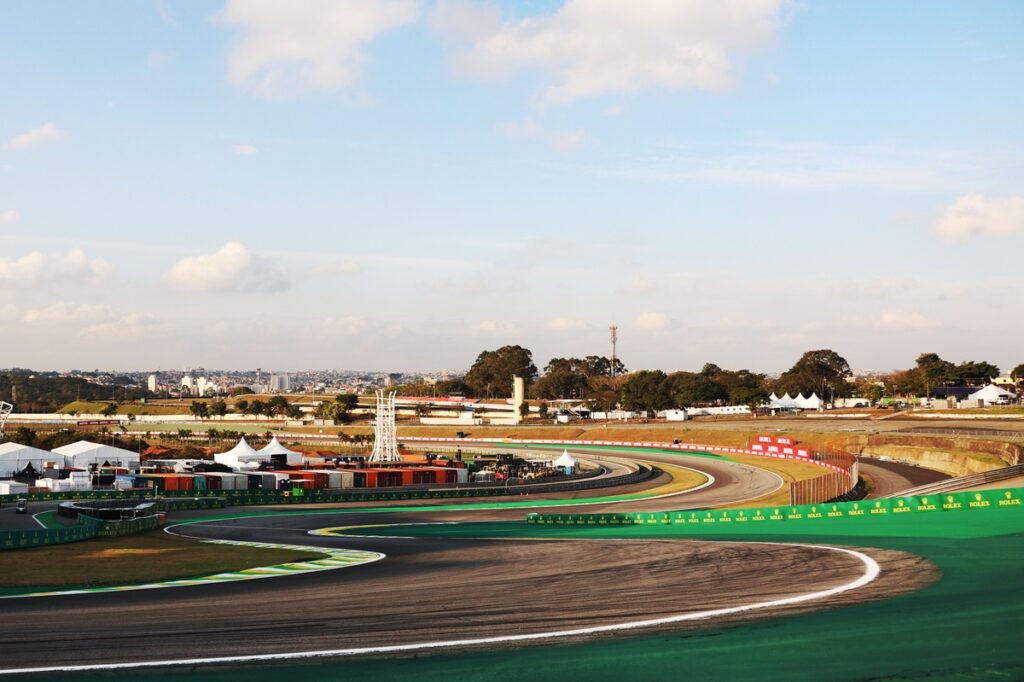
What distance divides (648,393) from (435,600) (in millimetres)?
166975

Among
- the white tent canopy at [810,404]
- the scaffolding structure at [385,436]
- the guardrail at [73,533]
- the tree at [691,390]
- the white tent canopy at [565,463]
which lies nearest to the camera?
the guardrail at [73,533]

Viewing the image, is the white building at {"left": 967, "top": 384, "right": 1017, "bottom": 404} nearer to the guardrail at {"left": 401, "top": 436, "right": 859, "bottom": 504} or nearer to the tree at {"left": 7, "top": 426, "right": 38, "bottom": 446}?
the guardrail at {"left": 401, "top": 436, "right": 859, "bottom": 504}

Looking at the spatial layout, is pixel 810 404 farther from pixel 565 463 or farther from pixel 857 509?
pixel 857 509

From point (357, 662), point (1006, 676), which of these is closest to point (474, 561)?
point (357, 662)

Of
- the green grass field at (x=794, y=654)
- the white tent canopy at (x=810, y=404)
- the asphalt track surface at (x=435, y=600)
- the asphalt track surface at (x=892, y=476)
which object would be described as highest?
the white tent canopy at (x=810, y=404)

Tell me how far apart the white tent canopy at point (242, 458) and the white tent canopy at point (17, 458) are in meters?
15.9

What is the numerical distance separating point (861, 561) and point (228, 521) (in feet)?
133

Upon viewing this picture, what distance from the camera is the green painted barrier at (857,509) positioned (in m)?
40.0

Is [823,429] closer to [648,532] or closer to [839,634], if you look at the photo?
A: [648,532]

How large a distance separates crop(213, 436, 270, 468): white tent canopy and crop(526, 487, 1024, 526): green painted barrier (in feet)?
171

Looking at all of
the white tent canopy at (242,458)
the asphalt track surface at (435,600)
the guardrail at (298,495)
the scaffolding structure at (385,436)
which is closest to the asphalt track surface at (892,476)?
the guardrail at (298,495)

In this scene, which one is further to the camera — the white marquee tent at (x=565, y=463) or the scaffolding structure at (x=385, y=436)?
the scaffolding structure at (x=385, y=436)

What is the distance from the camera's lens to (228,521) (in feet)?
180

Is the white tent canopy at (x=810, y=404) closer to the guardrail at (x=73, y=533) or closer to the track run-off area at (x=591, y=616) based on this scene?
the guardrail at (x=73, y=533)
